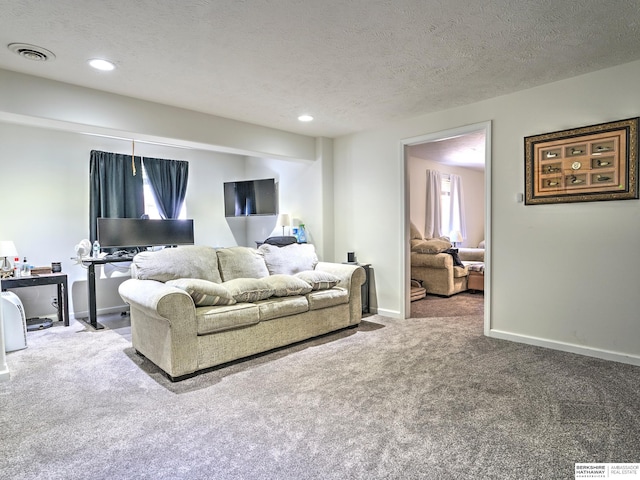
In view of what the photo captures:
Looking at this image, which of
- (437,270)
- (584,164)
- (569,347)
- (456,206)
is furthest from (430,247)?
(584,164)

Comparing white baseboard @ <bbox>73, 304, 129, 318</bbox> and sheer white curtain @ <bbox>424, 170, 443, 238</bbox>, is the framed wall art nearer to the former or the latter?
sheer white curtain @ <bbox>424, 170, 443, 238</bbox>

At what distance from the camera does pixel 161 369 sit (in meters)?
3.00

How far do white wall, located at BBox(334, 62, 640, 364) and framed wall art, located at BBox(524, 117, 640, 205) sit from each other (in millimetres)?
68

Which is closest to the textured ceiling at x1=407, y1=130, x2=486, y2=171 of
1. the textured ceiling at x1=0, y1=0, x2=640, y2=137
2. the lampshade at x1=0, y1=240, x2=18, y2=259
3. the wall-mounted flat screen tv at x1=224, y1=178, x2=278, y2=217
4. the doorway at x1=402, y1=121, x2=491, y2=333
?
the doorway at x1=402, y1=121, x2=491, y2=333

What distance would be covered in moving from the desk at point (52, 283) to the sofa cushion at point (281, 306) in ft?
8.23

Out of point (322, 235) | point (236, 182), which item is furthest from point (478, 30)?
point (236, 182)

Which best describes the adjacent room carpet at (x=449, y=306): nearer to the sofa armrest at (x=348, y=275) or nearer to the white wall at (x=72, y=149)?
the sofa armrest at (x=348, y=275)

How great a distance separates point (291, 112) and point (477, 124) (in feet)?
6.14

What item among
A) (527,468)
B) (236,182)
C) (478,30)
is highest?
(478,30)

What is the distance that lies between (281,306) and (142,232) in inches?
108

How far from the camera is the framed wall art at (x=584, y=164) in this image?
9.65 ft

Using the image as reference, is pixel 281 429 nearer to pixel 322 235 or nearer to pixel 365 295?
pixel 365 295

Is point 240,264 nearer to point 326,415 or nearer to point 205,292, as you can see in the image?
point 205,292

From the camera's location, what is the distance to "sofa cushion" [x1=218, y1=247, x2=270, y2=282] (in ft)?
12.4
